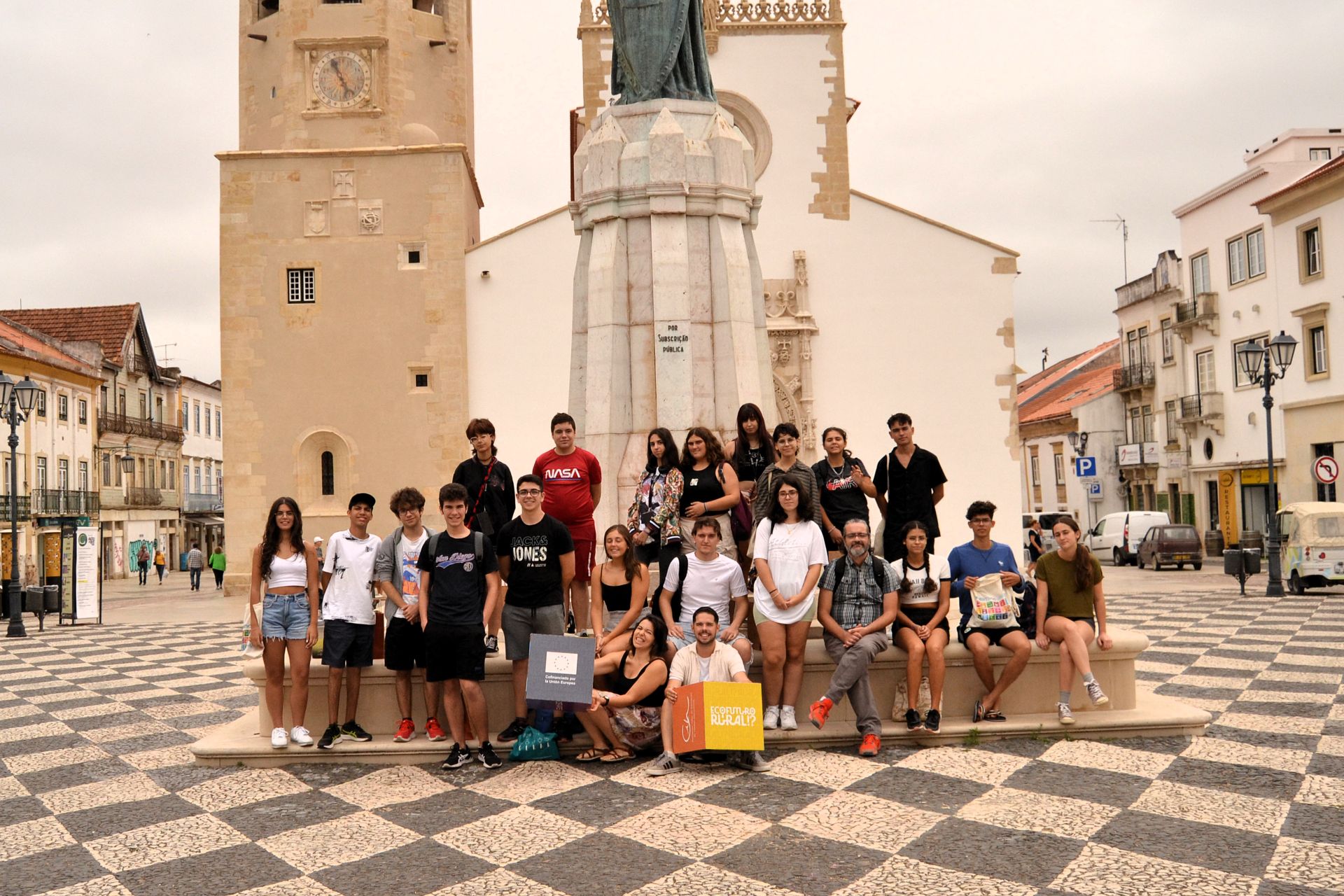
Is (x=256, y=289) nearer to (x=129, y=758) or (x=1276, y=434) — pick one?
(x=129, y=758)

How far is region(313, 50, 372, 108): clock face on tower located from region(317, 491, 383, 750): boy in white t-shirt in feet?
64.9

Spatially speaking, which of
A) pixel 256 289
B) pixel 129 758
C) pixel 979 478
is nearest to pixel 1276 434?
pixel 979 478

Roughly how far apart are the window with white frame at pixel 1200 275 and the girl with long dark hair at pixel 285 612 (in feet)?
108

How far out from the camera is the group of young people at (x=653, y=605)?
6.46 metres

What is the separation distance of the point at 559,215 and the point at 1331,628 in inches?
631

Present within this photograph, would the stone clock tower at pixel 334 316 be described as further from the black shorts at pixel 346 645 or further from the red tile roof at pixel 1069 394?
the red tile roof at pixel 1069 394

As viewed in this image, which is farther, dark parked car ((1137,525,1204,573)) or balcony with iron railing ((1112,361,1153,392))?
balcony with iron railing ((1112,361,1153,392))

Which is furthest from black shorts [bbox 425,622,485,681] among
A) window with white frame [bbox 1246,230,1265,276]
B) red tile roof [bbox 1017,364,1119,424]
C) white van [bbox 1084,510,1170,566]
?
red tile roof [bbox 1017,364,1119,424]

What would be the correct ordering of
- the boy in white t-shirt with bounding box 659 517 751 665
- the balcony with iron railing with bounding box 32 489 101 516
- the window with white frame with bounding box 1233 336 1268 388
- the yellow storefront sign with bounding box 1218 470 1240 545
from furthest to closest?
the balcony with iron railing with bounding box 32 489 101 516 < the yellow storefront sign with bounding box 1218 470 1240 545 < the window with white frame with bounding box 1233 336 1268 388 < the boy in white t-shirt with bounding box 659 517 751 665

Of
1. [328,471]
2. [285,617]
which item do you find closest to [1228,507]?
[328,471]

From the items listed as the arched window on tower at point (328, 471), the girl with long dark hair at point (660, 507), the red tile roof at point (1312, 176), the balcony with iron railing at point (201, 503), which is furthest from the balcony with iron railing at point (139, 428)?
the girl with long dark hair at point (660, 507)

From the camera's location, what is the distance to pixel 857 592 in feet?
22.3

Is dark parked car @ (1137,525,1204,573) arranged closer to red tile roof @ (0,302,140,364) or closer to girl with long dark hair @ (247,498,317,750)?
girl with long dark hair @ (247,498,317,750)

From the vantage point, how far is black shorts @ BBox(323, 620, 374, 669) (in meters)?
6.73
